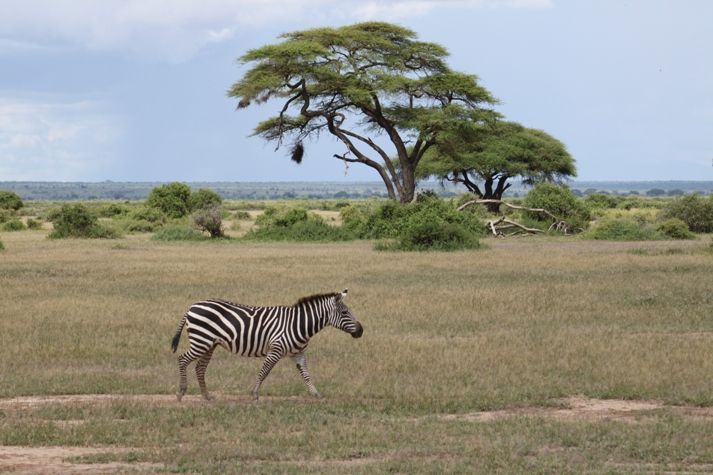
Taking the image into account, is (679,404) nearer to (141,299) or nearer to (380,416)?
(380,416)

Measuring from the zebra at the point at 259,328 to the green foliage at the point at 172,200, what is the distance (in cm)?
4338

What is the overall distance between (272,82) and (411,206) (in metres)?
8.21

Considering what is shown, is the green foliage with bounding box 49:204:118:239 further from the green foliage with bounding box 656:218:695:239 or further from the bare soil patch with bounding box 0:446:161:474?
the bare soil patch with bounding box 0:446:161:474

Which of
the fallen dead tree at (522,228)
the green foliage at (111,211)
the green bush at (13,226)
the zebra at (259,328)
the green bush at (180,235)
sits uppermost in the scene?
the zebra at (259,328)

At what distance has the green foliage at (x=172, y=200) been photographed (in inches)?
2140

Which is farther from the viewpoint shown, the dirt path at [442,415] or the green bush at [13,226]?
the green bush at [13,226]

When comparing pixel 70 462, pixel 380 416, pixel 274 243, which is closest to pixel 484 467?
pixel 380 416

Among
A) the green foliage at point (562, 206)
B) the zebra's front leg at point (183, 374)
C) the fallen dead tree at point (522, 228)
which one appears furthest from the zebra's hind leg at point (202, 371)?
the green foliage at point (562, 206)

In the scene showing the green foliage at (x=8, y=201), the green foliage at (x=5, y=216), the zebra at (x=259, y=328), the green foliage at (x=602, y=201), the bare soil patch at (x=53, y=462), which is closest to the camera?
the bare soil patch at (x=53, y=462)

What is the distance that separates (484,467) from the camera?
8.20 metres

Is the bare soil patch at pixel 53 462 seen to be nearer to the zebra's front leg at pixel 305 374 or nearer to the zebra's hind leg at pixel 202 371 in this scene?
the zebra's hind leg at pixel 202 371

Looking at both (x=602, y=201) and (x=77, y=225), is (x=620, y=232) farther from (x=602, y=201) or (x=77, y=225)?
(x=602, y=201)

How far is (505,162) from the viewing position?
60.9 metres

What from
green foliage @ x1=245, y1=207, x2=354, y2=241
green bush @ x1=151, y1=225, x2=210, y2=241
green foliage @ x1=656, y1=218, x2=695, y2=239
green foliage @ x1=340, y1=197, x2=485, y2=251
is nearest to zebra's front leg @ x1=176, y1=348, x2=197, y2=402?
green foliage @ x1=340, y1=197, x2=485, y2=251
